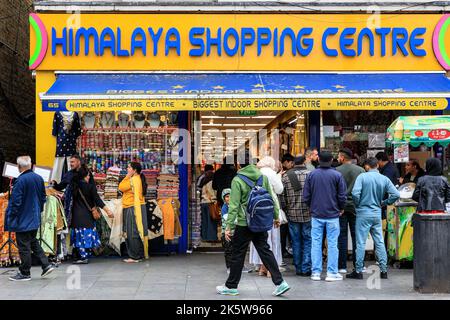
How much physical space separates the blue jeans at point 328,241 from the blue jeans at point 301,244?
329 millimetres

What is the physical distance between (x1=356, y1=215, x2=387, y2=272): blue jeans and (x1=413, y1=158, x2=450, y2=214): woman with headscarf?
727 millimetres

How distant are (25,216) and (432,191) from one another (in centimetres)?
606

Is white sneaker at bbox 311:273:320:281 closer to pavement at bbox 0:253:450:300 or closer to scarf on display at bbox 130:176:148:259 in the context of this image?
pavement at bbox 0:253:450:300

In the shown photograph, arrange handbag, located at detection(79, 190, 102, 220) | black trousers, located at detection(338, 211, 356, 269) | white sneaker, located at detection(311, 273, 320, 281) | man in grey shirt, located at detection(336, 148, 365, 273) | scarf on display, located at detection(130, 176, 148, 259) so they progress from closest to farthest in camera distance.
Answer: white sneaker, located at detection(311, 273, 320, 281) < man in grey shirt, located at detection(336, 148, 365, 273) < black trousers, located at detection(338, 211, 356, 269) < handbag, located at detection(79, 190, 102, 220) < scarf on display, located at detection(130, 176, 148, 259)

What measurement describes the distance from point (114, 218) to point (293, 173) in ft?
11.2

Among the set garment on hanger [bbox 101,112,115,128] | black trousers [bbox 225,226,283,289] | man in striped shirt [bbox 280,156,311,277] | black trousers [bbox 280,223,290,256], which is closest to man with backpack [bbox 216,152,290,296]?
black trousers [bbox 225,226,283,289]

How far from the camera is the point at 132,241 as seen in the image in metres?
10.1

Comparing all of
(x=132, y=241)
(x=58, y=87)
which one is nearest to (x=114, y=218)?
(x=132, y=241)

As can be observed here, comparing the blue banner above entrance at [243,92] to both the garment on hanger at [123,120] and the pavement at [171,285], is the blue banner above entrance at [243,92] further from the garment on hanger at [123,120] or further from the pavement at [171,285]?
the pavement at [171,285]

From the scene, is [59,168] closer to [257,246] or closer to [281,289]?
[257,246]

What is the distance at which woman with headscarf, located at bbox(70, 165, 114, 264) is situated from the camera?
32.1 ft

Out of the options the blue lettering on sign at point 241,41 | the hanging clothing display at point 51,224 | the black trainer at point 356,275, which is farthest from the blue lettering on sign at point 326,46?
the hanging clothing display at point 51,224

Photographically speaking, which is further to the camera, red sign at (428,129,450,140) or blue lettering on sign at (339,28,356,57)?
blue lettering on sign at (339,28,356,57)

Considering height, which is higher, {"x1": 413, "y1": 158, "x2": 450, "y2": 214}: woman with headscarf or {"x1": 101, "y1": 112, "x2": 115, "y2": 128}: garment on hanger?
{"x1": 101, "y1": 112, "x2": 115, "y2": 128}: garment on hanger
